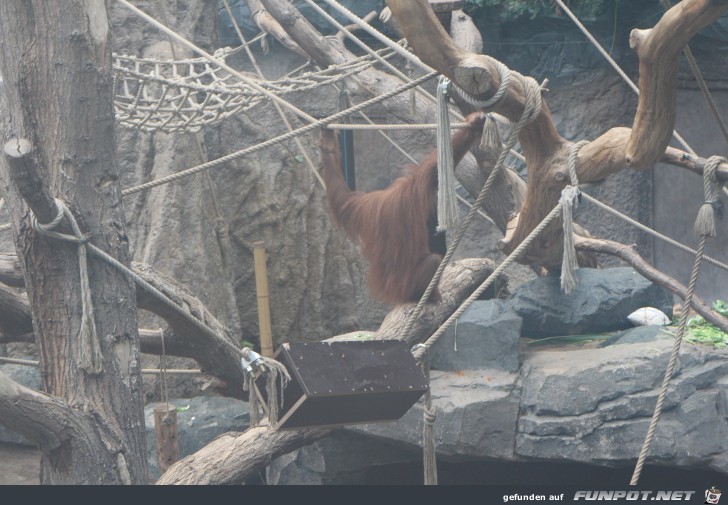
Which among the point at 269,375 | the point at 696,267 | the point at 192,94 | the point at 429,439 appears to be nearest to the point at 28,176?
the point at 269,375

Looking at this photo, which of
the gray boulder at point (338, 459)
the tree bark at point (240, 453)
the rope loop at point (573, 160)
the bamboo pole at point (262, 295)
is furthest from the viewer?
the bamboo pole at point (262, 295)

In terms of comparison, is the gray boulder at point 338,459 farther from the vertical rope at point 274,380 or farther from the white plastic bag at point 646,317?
the vertical rope at point 274,380

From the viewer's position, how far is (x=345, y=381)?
2.49 m

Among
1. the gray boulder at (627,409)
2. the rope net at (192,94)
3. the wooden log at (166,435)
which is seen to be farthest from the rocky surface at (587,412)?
the rope net at (192,94)

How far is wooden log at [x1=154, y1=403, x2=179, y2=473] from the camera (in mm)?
3387

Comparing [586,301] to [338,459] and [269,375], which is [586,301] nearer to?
[338,459]

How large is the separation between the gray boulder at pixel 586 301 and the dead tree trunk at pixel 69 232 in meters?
2.63

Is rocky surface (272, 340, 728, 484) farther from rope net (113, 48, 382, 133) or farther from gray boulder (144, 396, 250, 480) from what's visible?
rope net (113, 48, 382, 133)

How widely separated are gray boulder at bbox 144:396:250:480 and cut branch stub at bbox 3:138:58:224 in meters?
2.75

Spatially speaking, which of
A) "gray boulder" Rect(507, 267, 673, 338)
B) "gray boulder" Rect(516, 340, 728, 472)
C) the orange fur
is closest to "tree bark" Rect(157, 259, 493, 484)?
the orange fur

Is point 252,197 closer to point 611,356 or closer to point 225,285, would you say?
point 225,285

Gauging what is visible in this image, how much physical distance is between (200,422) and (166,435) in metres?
1.55

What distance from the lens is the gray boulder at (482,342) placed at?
14.4 ft

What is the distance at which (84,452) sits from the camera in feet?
7.86
